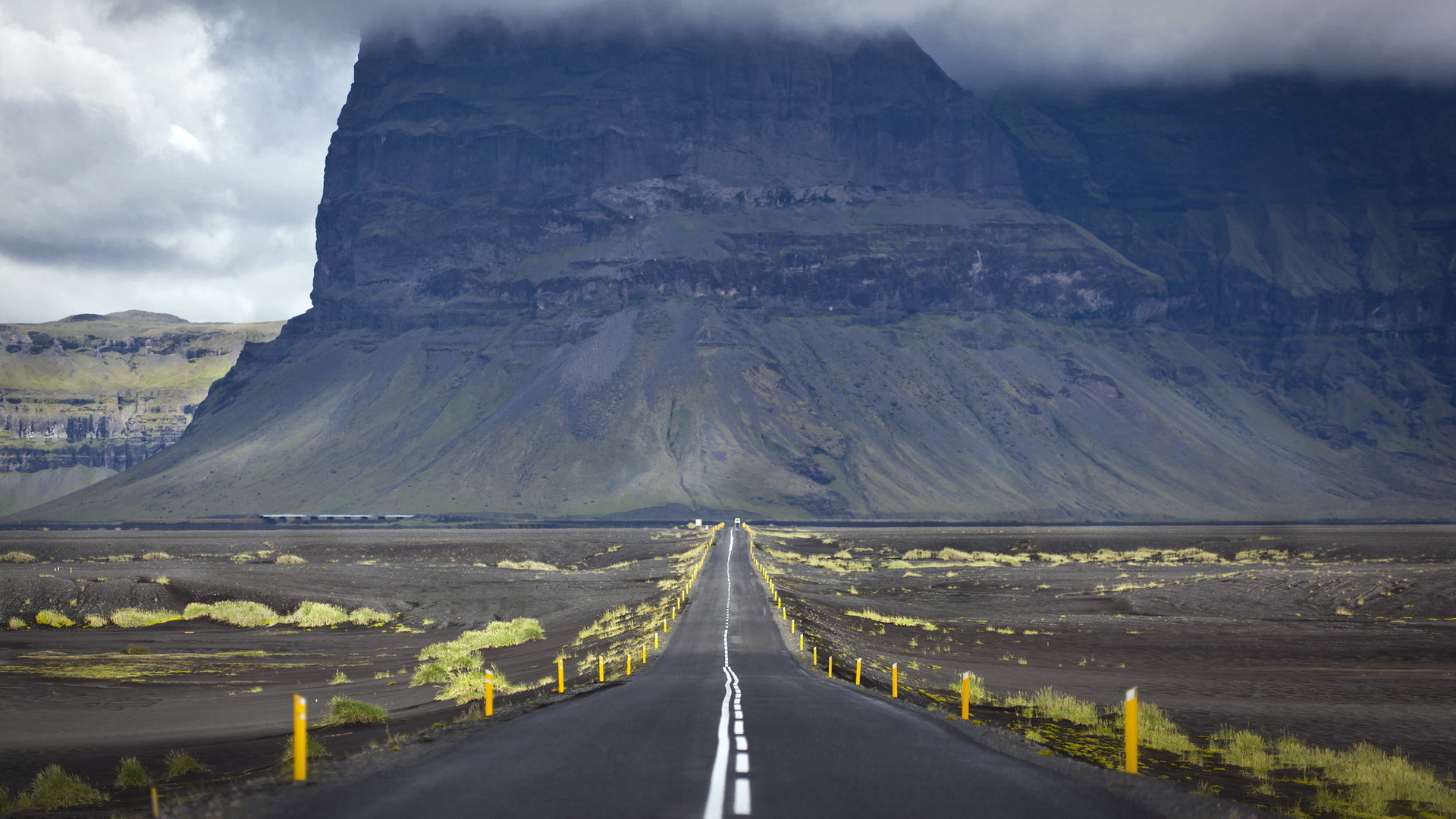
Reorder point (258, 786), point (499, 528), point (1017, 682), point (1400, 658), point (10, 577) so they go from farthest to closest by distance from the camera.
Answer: point (499, 528) → point (10, 577) → point (1400, 658) → point (1017, 682) → point (258, 786)

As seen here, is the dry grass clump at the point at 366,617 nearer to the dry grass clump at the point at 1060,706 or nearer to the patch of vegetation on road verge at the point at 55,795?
the dry grass clump at the point at 1060,706

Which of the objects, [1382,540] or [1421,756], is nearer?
[1421,756]

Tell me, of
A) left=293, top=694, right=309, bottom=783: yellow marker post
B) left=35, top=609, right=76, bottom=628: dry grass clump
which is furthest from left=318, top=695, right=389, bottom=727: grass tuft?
left=35, top=609, right=76, bottom=628: dry grass clump

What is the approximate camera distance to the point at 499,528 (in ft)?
554

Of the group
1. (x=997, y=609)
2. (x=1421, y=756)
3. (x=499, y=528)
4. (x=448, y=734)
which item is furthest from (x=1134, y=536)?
(x=448, y=734)

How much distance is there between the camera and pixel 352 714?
2141 cm

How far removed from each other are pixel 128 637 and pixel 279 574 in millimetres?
29384

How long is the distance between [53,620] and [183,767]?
112 feet

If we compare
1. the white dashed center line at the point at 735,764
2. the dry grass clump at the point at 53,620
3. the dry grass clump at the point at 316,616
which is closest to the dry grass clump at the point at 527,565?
the dry grass clump at the point at 316,616

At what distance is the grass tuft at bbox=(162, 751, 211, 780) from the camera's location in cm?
1750

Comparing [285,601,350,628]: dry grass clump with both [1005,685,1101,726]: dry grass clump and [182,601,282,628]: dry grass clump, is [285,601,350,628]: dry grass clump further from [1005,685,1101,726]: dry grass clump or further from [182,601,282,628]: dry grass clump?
[1005,685,1101,726]: dry grass clump

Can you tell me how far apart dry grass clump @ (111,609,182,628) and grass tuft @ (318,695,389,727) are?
29.7 m

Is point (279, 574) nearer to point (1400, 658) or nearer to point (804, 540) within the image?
point (1400, 658)

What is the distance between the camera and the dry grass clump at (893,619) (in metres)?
48.7
